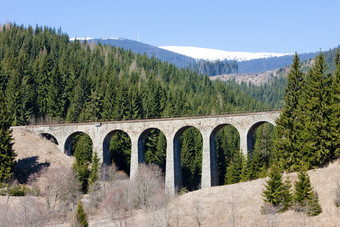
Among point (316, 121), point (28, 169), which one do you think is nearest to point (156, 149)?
point (28, 169)

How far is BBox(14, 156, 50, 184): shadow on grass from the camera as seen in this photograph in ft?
215

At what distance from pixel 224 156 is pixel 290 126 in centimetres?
3496

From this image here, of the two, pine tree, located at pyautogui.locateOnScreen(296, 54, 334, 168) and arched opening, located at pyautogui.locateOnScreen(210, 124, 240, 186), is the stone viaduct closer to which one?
arched opening, located at pyautogui.locateOnScreen(210, 124, 240, 186)

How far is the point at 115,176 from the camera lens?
67.6 meters

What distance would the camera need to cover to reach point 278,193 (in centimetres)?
4244

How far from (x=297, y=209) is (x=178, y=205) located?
14.7m

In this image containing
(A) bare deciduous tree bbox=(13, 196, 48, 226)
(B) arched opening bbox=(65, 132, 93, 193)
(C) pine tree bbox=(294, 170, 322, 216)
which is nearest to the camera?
(C) pine tree bbox=(294, 170, 322, 216)

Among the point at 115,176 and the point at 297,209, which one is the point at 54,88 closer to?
the point at 115,176

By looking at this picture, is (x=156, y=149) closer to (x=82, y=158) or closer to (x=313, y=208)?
(x=82, y=158)

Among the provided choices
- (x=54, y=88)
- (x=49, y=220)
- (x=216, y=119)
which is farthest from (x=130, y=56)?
(x=49, y=220)

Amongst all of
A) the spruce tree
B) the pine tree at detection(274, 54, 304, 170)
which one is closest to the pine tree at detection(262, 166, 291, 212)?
the spruce tree

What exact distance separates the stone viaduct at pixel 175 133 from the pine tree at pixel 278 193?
15.8m

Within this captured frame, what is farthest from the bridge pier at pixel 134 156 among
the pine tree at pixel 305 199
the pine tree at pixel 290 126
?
the pine tree at pixel 305 199

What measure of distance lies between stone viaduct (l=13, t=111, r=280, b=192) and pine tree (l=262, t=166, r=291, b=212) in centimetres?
1579
